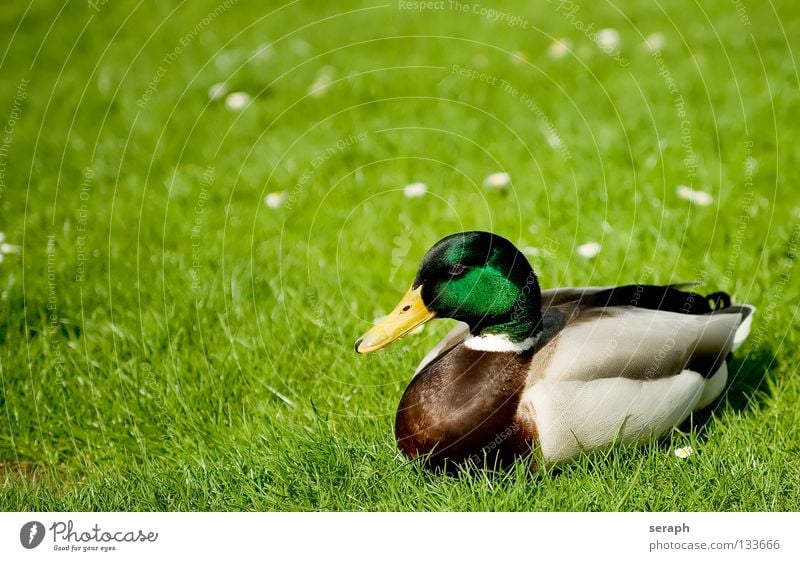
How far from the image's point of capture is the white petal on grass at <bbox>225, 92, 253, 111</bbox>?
13.3ft

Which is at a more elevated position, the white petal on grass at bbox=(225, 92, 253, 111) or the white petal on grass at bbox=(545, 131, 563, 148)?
the white petal on grass at bbox=(225, 92, 253, 111)

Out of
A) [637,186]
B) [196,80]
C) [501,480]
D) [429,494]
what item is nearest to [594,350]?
[501,480]

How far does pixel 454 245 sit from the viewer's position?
214 cm

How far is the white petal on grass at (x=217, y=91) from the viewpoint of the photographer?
4.09m

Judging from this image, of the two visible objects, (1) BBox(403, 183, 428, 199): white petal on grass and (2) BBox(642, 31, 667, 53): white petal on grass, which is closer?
(1) BBox(403, 183, 428, 199): white petal on grass

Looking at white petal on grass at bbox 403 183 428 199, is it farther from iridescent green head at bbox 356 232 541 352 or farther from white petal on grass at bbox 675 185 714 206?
iridescent green head at bbox 356 232 541 352

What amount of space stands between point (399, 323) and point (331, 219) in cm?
134

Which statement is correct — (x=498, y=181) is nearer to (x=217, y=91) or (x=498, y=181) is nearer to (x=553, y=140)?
(x=553, y=140)

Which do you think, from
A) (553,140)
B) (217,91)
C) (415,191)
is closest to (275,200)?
(415,191)

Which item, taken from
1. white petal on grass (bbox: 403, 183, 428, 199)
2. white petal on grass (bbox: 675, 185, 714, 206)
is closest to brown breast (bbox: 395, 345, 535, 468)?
white petal on grass (bbox: 403, 183, 428, 199)

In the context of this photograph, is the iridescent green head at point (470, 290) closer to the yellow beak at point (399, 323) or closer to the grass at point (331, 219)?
the yellow beak at point (399, 323)

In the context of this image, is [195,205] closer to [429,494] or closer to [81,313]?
[81,313]

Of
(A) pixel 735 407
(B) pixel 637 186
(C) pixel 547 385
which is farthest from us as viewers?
(B) pixel 637 186
